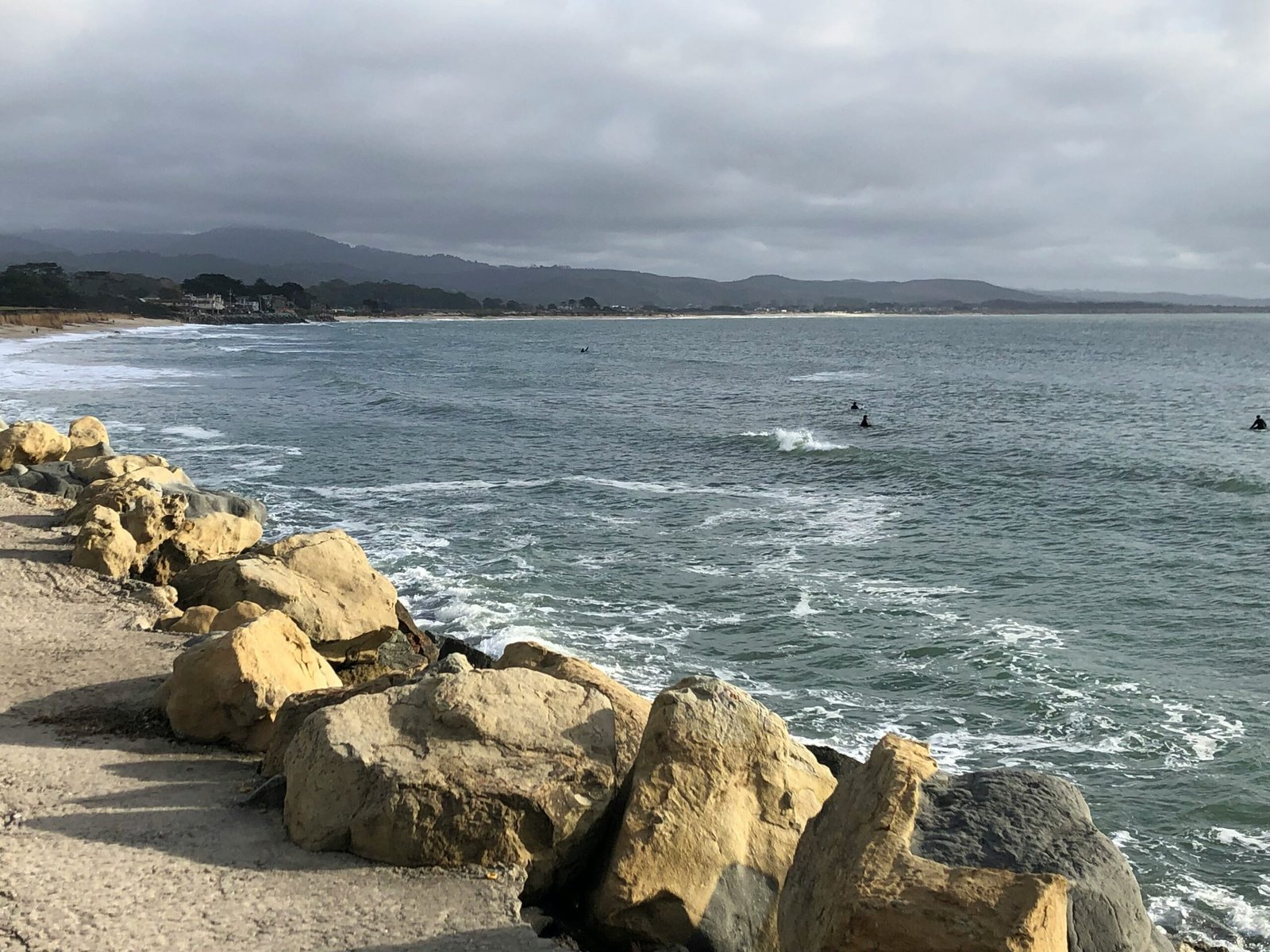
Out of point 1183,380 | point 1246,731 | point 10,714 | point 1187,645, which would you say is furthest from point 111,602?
point 1183,380

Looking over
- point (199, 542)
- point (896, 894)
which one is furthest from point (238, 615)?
point (896, 894)

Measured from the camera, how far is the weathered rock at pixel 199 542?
46.4 ft

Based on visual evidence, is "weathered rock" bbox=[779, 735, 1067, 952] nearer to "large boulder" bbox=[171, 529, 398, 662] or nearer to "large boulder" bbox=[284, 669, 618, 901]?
"large boulder" bbox=[284, 669, 618, 901]

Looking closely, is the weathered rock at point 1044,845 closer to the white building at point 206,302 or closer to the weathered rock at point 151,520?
the weathered rock at point 151,520

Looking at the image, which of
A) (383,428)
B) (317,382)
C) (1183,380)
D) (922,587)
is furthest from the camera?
(1183,380)

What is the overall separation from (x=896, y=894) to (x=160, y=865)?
15.7ft

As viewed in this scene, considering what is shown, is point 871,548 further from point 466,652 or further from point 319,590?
point 319,590

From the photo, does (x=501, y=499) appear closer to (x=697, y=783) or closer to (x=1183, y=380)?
(x=697, y=783)

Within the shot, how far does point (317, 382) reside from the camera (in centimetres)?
5941

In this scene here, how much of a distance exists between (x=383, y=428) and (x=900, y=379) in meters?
40.2

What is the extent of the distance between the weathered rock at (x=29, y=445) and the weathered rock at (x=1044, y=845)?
2173cm

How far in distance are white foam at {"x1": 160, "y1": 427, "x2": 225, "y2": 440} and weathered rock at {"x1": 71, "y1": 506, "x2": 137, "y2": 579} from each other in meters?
22.9

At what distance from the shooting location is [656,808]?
6.49 meters

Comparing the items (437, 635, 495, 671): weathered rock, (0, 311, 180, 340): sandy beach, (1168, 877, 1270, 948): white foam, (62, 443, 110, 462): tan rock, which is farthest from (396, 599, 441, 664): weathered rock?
(0, 311, 180, 340): sandy beach
